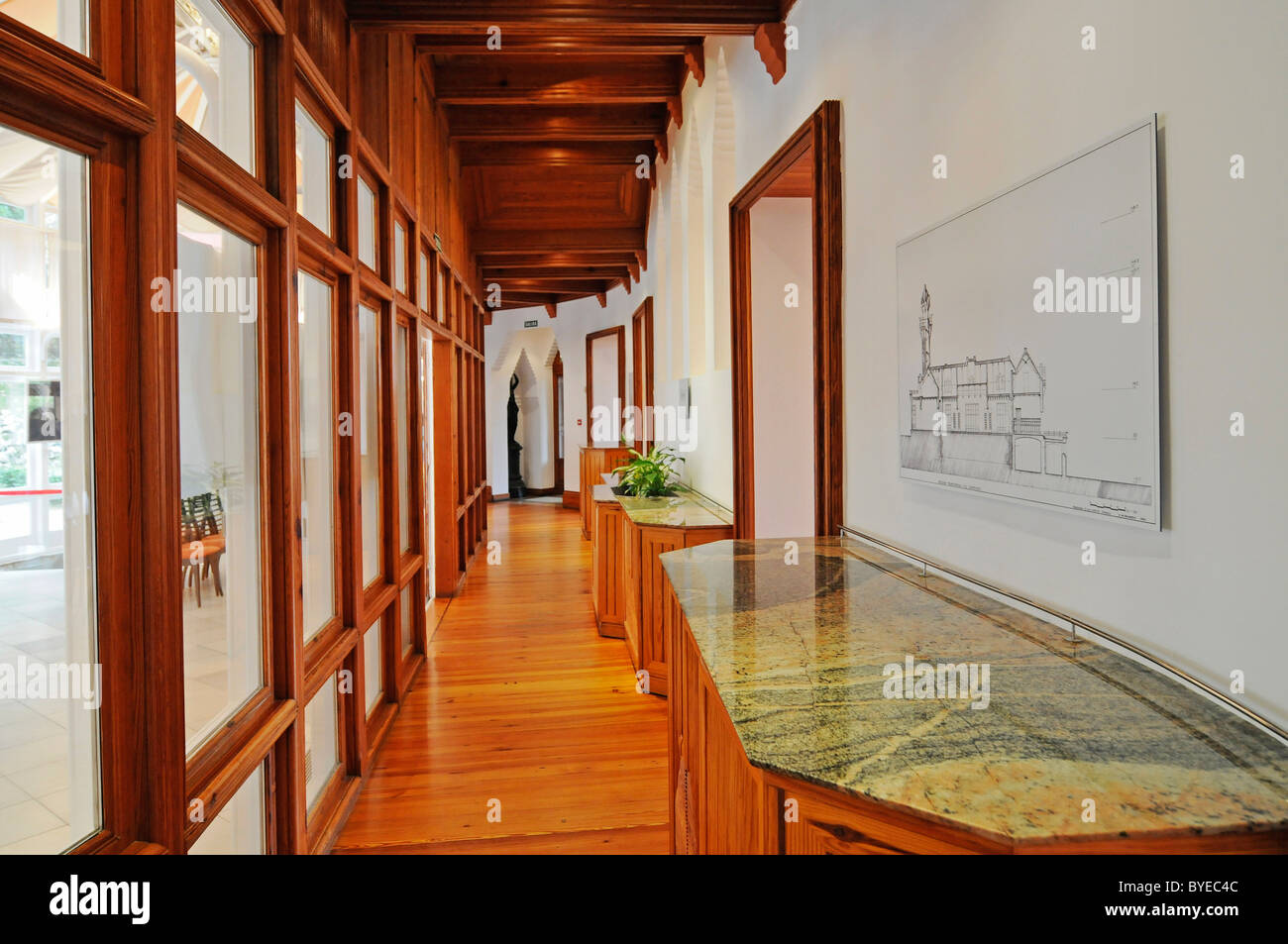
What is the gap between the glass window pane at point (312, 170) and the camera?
8.68 ft

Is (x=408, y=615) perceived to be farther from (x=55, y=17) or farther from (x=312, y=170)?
(x=55, y=17)

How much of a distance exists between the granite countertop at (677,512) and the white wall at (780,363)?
0.35 meters

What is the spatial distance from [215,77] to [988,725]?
7.31 feet

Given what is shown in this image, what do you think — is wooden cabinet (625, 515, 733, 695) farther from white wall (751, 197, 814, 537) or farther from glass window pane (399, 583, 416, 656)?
glass window pane (399, 583, 416, 656)

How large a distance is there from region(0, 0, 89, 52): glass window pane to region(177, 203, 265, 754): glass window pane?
45cm

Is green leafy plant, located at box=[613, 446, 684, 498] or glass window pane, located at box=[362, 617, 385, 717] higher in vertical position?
green leafy plant, located at box=[613, 446, 684, 498]

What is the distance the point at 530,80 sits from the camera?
5.27m

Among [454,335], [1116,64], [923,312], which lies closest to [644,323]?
[454,335]

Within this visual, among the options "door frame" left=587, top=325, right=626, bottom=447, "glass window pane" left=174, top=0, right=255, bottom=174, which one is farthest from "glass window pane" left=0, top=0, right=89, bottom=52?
"door frame" left=587, top=325, right=626, bottom=447

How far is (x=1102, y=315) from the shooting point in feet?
4.31

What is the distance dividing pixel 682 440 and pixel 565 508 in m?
6.56

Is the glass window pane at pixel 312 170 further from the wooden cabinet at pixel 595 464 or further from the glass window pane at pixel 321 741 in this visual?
the wooden cabinet at pixel 595 464

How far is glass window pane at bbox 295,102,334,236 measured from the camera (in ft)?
8.68
